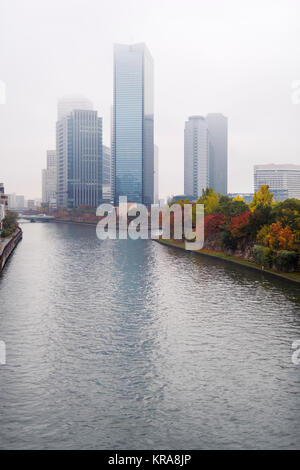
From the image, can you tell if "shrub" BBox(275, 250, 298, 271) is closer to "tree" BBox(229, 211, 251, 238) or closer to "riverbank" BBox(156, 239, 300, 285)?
"riverbank" BBox(156, 239, 300, 285)

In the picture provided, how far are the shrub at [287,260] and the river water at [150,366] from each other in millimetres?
3225

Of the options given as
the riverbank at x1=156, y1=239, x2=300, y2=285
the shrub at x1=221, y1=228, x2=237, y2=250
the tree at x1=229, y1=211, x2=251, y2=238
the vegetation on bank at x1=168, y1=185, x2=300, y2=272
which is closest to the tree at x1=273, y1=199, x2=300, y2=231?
the vegetation on bank at x1=168, y1=185, x2=300, y2=272

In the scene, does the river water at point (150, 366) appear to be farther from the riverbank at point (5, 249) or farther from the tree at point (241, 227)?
the tree at point (241, 227)

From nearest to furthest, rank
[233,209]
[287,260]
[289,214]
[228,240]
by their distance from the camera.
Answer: [287,260] → [289,214] → [228,240] → [233,209]

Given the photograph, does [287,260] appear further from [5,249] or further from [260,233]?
[5,249]

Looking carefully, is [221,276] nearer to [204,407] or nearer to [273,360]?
[273,360]

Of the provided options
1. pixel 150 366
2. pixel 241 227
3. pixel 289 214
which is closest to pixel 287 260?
pixel 289 214

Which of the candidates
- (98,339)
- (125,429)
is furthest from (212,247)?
(125,429)

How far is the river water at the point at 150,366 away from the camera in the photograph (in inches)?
655

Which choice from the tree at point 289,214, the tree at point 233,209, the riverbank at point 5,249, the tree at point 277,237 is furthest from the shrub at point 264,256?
the riverbank at point 5,249

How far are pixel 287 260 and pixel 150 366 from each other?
2855 centimetres

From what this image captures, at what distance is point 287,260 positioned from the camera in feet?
156

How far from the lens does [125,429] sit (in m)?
16.8

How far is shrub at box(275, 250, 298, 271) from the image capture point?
1853 inches
